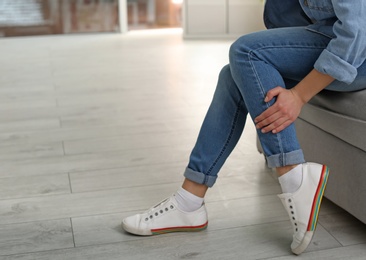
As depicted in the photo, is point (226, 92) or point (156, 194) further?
point (156, 194)

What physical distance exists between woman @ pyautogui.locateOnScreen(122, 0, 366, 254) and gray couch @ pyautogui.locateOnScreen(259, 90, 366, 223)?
0.07m

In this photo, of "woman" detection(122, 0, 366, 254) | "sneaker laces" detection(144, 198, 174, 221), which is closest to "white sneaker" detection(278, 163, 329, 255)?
"woman" detection(122, 0, 366, 254)

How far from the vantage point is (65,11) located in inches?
251

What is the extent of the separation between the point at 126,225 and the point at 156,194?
0.30 m

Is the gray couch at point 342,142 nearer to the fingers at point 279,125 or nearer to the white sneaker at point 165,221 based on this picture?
the fingers at point 279,125

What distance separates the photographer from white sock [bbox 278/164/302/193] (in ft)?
4.37

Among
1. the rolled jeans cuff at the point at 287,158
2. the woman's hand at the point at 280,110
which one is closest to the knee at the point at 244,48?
the woman's hand at the point at 280,110

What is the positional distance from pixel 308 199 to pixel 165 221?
368 mm

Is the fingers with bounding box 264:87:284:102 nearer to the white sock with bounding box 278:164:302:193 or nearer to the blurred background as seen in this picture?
the white sock with bounding box 278:164:302:193

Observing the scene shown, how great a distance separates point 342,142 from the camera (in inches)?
58.7

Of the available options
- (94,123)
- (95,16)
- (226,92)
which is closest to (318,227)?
(226,92)

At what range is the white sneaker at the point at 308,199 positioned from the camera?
1.33 metres

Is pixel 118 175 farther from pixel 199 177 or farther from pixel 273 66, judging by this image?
pixel 273 66

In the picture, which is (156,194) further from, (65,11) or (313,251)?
(65,11)
